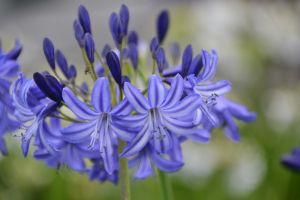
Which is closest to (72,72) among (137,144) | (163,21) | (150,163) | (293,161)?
(137,144)

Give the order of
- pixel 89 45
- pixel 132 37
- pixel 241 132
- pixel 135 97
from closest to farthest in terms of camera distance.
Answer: pixel 135 97 → pixel 89 45 → pixel 132 37 → pixel 241 132

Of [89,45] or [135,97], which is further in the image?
[89,45]

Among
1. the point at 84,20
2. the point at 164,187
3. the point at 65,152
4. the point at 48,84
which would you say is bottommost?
the point at 164,187

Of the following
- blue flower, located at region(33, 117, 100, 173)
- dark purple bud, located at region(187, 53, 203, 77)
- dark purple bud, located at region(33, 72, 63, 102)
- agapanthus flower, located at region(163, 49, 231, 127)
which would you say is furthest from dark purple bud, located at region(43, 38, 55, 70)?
dark purple bud, located at region(187, 53, 203, 77)

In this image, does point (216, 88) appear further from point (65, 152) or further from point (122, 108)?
point (65, 152)

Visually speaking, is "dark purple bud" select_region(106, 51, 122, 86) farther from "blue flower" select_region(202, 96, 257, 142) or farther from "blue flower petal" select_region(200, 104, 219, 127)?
"blue flower" select_region(202, 96, 257, 142)

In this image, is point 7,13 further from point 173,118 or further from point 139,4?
point 173,118
